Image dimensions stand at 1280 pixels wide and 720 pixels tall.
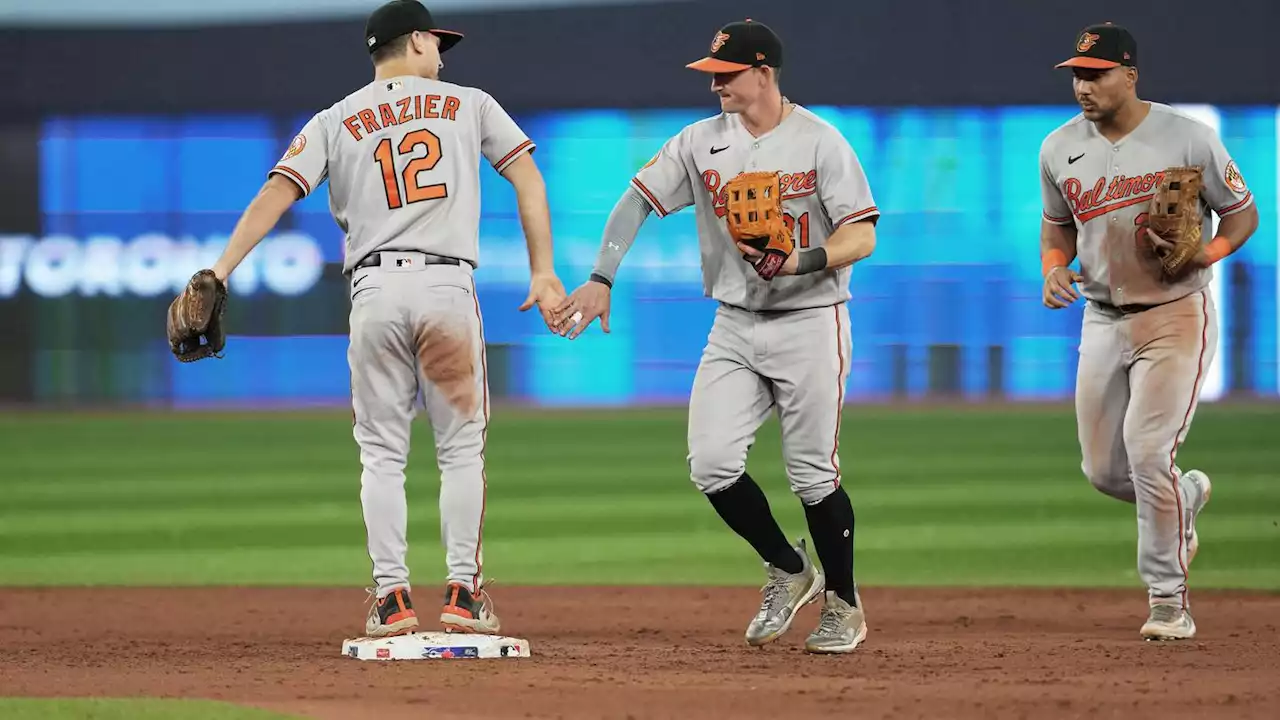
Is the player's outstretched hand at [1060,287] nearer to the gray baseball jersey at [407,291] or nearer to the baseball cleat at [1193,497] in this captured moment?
the baseball cleat at [1193,497]

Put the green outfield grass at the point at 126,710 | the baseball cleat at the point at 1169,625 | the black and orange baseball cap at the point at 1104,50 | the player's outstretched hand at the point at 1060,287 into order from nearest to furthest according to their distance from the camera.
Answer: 1. the green outfield grass at the point at 126,710
2. the baseball cleat at the point at 1169,625
3. the black and orange baseball cap at the point at 1104,50
4. the player's outstretched hand at the point at 1060,287

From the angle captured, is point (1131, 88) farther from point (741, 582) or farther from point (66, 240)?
point (66, 240)

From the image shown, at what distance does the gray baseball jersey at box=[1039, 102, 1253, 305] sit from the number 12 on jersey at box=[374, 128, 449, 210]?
7.41 ft

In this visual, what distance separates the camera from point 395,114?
18.1 feet

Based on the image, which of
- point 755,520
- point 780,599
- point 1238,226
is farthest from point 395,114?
point 1238,226

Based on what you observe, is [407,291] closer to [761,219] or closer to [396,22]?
[396,22]

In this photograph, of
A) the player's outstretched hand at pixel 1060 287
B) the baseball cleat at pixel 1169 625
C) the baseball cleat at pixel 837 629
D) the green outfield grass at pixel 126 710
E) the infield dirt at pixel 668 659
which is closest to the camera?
the green outfield grass at pixel 126 710

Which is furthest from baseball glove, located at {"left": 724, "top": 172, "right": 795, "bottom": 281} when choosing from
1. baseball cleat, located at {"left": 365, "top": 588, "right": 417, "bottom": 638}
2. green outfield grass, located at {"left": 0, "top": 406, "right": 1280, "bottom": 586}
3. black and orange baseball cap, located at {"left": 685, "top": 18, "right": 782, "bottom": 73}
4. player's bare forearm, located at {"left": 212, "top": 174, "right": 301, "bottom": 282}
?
green outfield grass, located at {"left": 0, "top": 406, "right": 1280, "bottom": 586}

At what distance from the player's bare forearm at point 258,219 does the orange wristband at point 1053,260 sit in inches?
106

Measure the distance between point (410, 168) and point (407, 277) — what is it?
339 millimetres

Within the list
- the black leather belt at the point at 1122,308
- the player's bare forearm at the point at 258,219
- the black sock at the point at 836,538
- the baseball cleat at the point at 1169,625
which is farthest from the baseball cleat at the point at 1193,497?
the player's bare forearm at the point at 258,219

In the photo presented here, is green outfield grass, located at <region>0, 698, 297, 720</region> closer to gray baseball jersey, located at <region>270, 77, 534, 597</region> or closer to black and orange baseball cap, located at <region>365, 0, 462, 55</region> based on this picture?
gray baseball jersey, located at <region>270, 77, 534, 597</region>

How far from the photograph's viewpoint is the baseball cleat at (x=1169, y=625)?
19.5ft

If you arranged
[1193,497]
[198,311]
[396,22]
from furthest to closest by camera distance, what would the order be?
1. [1193,497]
2. [396,22]
3. [198,311]
